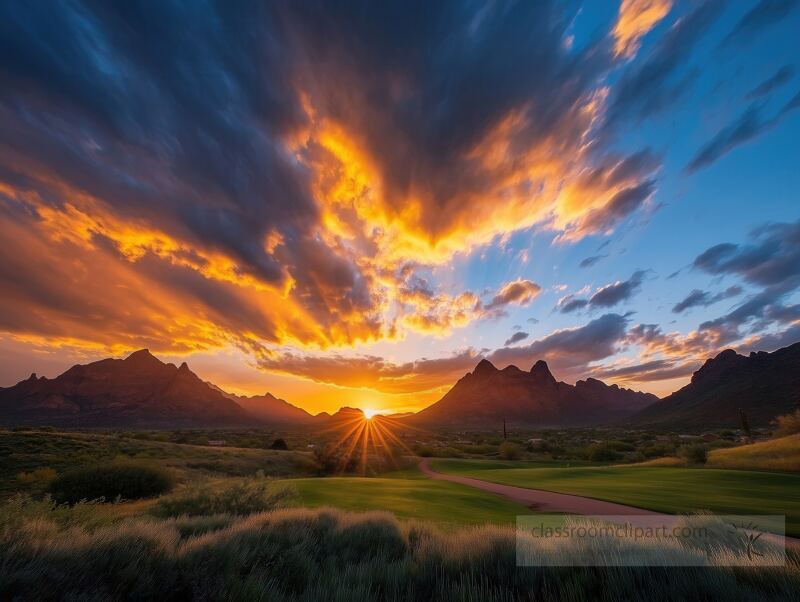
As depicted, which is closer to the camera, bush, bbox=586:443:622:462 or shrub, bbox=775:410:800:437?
shrub, bbox=775:410:800:437

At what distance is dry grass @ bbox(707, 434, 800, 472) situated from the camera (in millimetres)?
23859

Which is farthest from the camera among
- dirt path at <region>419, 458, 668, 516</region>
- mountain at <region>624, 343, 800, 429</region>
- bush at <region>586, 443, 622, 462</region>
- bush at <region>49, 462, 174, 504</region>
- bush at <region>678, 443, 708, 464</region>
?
mountain at <region>624, 343, 800, 429</region>

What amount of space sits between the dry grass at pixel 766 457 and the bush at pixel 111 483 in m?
38.8

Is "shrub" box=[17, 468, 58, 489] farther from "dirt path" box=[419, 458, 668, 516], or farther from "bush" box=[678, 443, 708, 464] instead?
"bush" box=[678, 443, 708, 464]

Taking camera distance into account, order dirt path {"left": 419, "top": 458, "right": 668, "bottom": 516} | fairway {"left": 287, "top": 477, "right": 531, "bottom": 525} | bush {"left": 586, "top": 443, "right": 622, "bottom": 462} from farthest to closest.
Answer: bush {"left": 586, "top": 443, "right": 622, "bottom": 462}, dirt path {"left": 419, "top": 458, "right": 668, "bottom": 516}, fairway {"left": 287, "top": 477, "right": 531, "bottom": 525}

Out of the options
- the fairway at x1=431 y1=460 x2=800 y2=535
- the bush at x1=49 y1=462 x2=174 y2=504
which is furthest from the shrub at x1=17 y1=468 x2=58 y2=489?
the fairway at x1=431 y1=460 x2=800 y2=535

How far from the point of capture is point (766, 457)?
2572 centimetres

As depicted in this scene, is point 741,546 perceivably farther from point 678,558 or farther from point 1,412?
point 1,412

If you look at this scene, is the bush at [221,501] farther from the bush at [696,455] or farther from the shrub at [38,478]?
the bush at [696,455]

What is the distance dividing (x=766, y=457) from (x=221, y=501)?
35.1 m

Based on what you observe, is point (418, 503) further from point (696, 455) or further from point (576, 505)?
point (696, 455)

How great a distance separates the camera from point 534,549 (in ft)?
17.1

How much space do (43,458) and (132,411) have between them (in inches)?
7532

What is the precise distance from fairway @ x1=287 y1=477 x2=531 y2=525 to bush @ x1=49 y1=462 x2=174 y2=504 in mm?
8694
